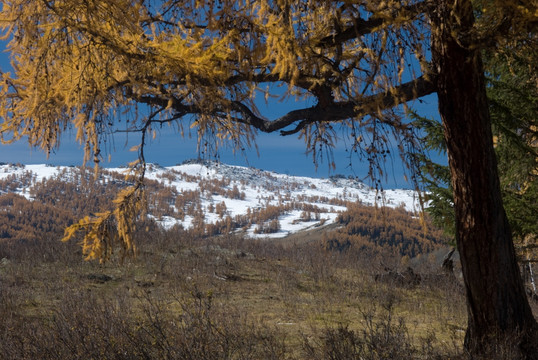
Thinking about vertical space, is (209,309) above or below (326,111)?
below

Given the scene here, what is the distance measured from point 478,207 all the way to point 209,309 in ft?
9.35

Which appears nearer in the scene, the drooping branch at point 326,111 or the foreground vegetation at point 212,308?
the foreground vegetation at point 212,308

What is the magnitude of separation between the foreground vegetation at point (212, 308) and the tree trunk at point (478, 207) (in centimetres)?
63

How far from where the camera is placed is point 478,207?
13.9ft

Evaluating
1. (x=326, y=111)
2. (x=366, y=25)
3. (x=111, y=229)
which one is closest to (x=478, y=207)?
(x=326, y=111)

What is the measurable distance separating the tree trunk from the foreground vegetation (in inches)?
24.8

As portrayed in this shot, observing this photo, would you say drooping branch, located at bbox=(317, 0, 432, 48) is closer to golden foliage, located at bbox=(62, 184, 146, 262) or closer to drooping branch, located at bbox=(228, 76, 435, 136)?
drooping branch, located at bbox=(228, 76, 435, 136)

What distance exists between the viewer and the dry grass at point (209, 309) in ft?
12.5

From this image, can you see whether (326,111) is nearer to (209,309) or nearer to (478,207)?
(478,207)

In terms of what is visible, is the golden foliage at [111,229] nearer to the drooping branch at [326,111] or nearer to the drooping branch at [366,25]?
the drooping branch at [326,111]

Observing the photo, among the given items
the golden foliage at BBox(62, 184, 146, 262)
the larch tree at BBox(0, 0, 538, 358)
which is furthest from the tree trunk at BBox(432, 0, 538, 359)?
the golden foliage at BBox(62, 184, 146, 262)

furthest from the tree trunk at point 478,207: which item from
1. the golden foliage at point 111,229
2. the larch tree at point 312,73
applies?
the golden foliage at point 111,229

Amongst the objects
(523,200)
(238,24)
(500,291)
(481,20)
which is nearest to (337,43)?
(238,24)

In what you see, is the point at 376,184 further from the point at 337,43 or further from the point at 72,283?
the point at 72,283
